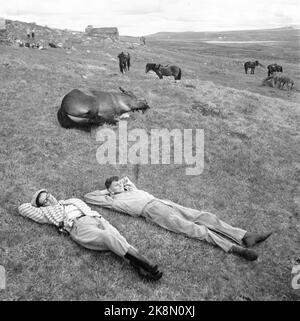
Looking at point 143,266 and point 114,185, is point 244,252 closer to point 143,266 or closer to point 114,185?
point 143,266

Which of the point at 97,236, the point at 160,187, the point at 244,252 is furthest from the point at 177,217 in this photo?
the point at 160,187

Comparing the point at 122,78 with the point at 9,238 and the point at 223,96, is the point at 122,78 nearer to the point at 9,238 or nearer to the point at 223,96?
the point at 223,96

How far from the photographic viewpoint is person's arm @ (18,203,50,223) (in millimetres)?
8023

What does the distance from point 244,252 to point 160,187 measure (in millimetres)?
3730

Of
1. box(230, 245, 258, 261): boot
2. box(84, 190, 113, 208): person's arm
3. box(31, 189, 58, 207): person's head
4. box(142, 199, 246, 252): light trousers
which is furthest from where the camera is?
box(84, 190, 113, 208): person's arm

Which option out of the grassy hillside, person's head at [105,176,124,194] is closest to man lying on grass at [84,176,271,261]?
person's head at [105,176,124,194]

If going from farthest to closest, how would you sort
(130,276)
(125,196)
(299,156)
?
1. (299,156)
2. (125,196)
3. (130,276)

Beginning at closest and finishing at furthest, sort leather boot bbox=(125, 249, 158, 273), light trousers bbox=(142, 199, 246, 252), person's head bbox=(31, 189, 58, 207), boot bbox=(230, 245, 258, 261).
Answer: leather boot bbox=(125, 249, 158, 273)
boot bbox=(230, 245, 258, 261)
person's head bbox=(31, 189, 58, 207)
light trousers bbox=(142, 199, 246, 252)

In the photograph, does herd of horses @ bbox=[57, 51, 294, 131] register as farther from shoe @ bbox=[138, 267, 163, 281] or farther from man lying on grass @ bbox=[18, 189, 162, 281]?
shoe @ bbox=[138, 267, 163, 281]

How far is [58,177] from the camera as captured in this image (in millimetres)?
10414

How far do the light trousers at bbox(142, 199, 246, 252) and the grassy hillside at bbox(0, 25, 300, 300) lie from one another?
0.19 meters

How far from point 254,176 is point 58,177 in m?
6.11

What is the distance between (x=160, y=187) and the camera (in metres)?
10.9
